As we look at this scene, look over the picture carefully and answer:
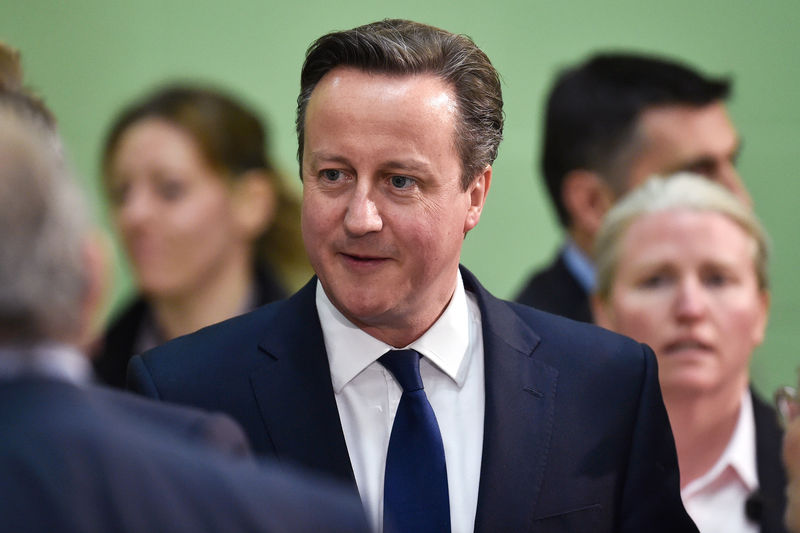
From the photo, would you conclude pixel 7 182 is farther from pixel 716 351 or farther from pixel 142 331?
pixel 142 331

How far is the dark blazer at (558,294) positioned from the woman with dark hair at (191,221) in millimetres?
1125

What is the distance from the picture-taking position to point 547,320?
2436 mm

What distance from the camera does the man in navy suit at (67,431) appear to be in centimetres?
124

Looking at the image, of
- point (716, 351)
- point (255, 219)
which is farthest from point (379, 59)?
point (255, 219)

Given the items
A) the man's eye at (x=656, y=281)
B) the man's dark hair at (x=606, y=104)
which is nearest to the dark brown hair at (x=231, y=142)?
the man's dark hair at (x=606, y=104)

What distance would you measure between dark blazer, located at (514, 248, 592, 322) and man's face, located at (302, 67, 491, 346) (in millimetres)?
1593

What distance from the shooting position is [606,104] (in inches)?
171

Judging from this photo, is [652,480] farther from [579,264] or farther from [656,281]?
[579,264]

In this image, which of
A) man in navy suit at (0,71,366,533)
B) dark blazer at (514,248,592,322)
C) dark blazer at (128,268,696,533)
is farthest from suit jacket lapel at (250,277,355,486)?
dark blazer at (514,248,592,322)

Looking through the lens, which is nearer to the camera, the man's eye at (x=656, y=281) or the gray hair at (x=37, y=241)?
the gray hair at (x=37, y=241)

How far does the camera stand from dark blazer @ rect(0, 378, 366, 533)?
1238 mm

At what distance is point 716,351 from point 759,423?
262 mm

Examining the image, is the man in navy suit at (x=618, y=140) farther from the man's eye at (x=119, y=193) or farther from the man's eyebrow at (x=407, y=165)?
the man's eyebrow at (x=407, y=165)

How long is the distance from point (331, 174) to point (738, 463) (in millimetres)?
1447
